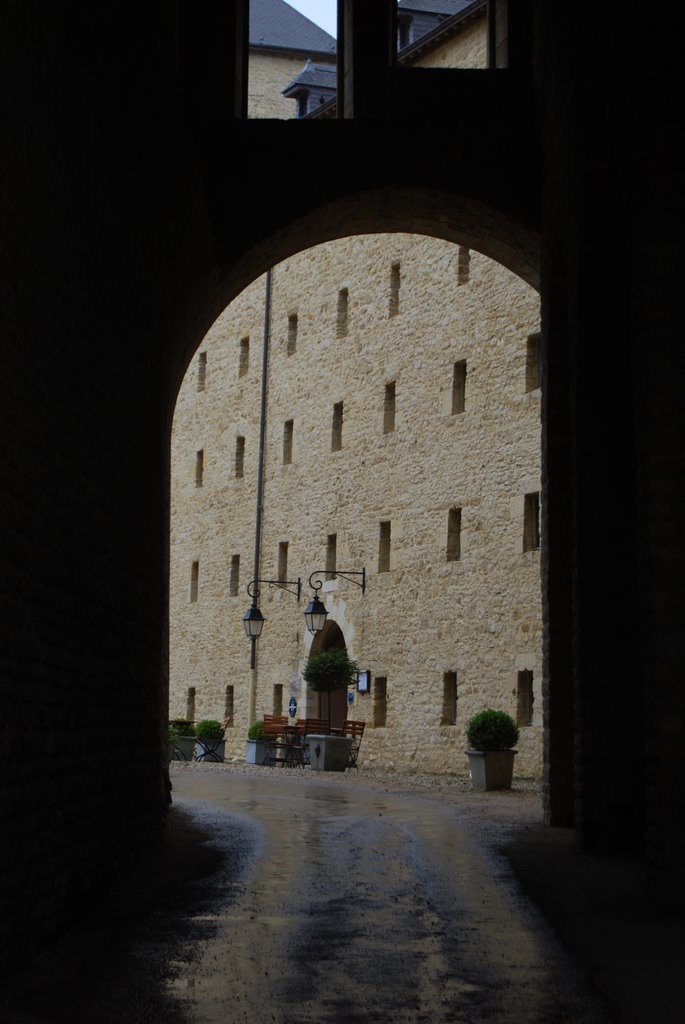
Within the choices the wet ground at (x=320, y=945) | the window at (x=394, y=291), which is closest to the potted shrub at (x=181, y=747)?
the window at (x=394, y=291)

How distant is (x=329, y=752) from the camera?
23.8 meters

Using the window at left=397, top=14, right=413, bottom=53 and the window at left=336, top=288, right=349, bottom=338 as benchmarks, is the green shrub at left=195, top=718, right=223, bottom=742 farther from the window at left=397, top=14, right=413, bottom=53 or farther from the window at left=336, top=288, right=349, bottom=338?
the window at left=397, top=14, right=413, bottom=53

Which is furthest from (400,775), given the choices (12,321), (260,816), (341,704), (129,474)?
(12,321)

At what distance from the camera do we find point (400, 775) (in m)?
24.2

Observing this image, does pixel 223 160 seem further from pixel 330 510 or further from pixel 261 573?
pixel 261 573

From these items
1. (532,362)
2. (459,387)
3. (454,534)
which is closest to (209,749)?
(454,534)

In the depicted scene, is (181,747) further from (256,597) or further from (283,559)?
(283,559)

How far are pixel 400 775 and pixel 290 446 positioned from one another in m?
9.73

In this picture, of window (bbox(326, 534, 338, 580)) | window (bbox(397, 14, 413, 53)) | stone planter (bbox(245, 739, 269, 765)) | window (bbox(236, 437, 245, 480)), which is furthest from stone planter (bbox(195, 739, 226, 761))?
window (bbox(397, 14, 413, 53))

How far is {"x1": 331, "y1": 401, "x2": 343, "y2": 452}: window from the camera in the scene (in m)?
29.6

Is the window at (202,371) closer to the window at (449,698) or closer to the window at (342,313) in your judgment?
the window at (342,313)

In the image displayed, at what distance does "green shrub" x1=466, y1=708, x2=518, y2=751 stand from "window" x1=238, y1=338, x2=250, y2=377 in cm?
1697

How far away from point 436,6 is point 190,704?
1875 centimetres

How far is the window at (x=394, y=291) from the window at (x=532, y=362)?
468 centimetres
